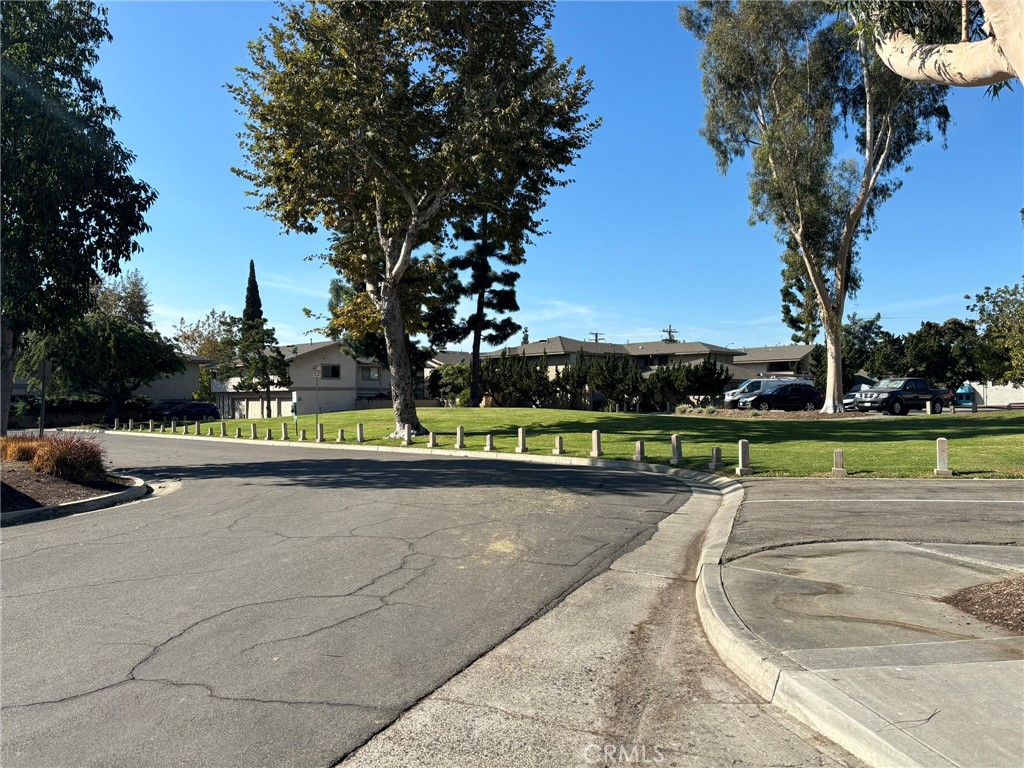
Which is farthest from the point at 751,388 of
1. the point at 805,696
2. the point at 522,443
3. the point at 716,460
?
the point at 805,696

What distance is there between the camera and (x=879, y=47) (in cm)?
784

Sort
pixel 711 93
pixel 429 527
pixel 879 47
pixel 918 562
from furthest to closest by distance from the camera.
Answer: pixel 711 93 → pixel 429 527 → pixel 879 47 → pixel 918 562

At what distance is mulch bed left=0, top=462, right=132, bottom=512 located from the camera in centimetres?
1159

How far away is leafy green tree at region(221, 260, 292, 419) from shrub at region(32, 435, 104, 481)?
37184 millimetres

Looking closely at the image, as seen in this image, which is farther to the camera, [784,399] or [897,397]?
[784,399]

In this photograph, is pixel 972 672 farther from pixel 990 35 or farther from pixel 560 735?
pixel 990 35

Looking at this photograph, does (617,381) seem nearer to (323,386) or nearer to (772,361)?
(323,386)

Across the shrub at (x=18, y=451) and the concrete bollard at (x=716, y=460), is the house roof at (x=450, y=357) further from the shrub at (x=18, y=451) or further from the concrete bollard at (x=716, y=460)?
the shrub at (x=18, y=451)

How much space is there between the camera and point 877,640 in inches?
192

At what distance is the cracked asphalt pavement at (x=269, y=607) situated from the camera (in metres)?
3.87

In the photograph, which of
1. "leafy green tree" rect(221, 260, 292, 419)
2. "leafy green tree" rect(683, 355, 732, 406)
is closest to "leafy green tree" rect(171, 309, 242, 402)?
"leafy green tree" rect(221, 260, 292, 419)

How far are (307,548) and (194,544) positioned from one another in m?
1.49

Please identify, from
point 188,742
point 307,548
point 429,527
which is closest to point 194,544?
point 307,548

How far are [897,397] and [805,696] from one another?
121 feet
